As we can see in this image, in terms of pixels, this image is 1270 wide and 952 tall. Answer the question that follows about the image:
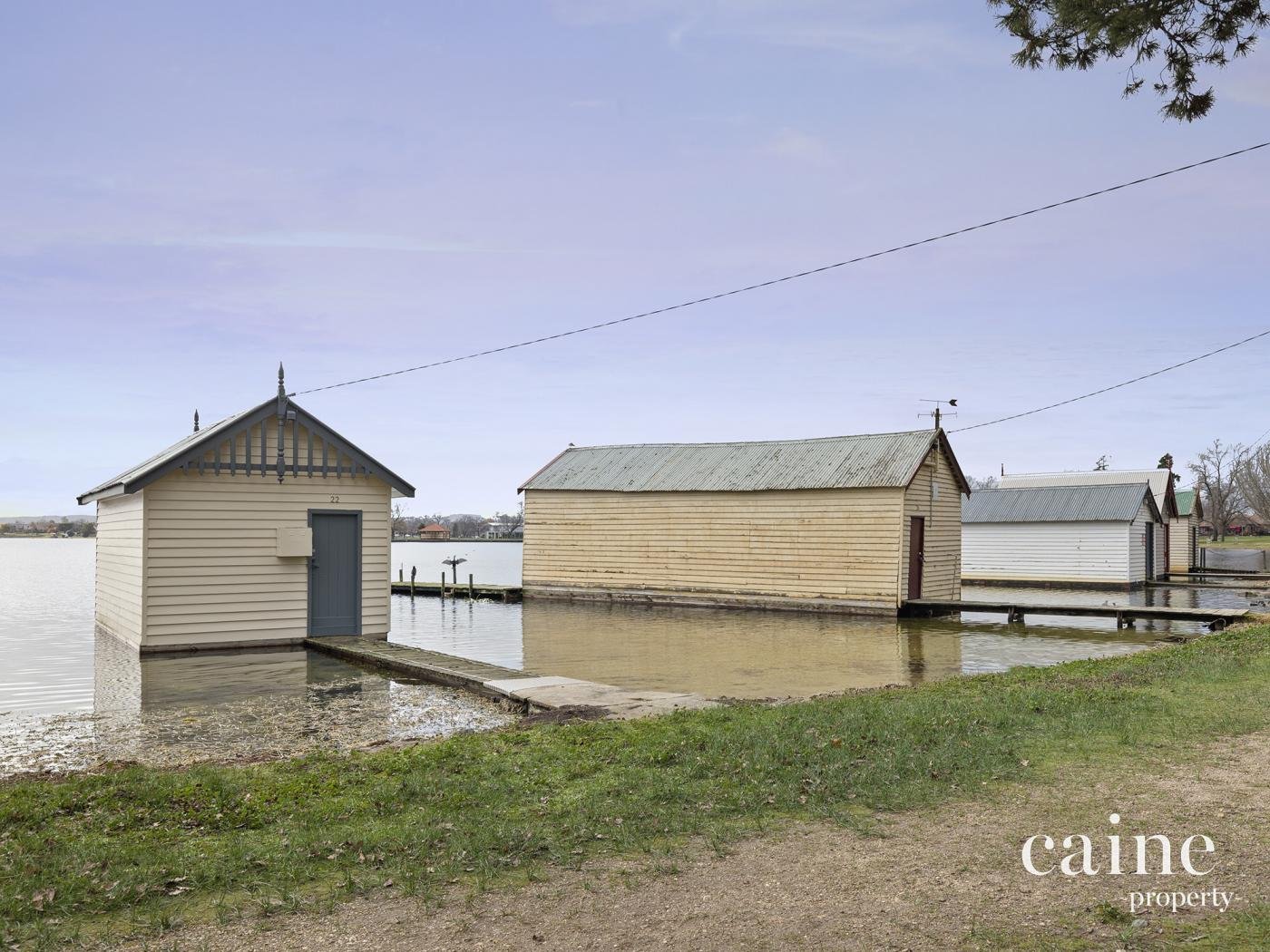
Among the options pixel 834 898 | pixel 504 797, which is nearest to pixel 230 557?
pixel 504 797

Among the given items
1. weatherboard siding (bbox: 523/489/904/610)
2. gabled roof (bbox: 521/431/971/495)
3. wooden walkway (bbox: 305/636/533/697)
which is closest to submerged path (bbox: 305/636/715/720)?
wooden walkway (bbox: 305/636/533/697)

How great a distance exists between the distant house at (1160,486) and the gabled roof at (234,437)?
108 feet

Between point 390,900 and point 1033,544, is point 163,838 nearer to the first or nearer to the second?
point 390,900

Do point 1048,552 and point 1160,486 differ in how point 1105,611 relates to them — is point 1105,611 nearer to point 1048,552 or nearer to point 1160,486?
point 1048,552

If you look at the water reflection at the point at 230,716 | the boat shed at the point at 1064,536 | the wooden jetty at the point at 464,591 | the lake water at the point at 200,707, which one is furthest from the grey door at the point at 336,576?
the boat shed at the point at 1064,536

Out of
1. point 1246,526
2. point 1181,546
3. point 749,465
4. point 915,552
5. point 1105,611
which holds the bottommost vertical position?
point 1246,526

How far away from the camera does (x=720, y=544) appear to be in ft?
103

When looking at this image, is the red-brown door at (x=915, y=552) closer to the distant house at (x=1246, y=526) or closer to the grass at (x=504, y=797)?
the grass at (x=504, y=797)

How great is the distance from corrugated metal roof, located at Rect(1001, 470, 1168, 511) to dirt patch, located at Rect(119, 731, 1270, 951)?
39997 mm

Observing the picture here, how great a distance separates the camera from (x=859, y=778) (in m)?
6.95

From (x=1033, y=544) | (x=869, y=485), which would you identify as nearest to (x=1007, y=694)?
(x=869, y=485)

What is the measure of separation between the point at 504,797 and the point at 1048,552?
3823 centimetres

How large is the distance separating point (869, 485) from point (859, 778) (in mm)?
22256

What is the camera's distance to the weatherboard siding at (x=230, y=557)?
17.2 meters
